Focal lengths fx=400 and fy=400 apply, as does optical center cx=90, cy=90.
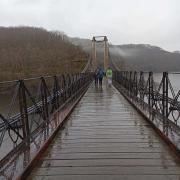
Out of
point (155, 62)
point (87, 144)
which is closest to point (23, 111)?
point (87, 144)

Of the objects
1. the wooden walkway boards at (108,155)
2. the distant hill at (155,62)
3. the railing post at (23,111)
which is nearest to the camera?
the wooden walkway boards at (108,155)

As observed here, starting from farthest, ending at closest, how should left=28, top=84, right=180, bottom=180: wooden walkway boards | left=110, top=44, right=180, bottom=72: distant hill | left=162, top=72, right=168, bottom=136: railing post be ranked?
left=110, top=44, right=180, bottom=72: distant hill, left=162, top=72, right=168, bottom=136: railing post, left=28, top=84, right=180, bottom=180: wooden walkway boards

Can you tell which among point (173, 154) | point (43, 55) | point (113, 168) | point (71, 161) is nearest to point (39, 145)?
point (71, 161)

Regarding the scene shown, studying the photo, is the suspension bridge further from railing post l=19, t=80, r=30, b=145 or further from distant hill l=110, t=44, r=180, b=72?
distant hill l=110, t=44, r=180, b=72

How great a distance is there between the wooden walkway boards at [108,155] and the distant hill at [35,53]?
2119 inches

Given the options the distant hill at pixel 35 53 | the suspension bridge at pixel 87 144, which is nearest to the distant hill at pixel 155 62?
the distant hill at pixel 35 53

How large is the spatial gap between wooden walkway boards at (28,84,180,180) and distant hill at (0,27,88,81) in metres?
53.8

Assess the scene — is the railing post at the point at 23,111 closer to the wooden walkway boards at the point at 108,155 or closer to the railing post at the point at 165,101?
the wooden walkway boards at the point at 108,155

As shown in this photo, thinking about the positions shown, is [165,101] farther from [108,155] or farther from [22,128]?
[22,128]

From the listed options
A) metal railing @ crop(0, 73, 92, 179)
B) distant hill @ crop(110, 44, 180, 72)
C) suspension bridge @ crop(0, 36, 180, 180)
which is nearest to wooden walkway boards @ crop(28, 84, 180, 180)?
suspension bridge @ crop(0, 36, 180, 180)

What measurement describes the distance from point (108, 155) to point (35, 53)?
7861 cm

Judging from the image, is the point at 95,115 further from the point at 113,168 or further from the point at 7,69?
the point at 7,69

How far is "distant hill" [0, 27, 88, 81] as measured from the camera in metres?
67.2

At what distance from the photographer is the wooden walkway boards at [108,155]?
12.7ft
